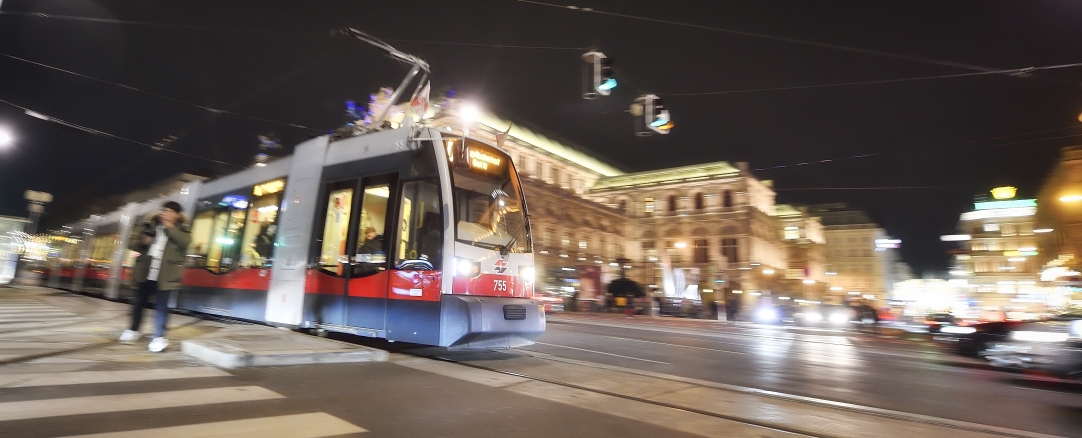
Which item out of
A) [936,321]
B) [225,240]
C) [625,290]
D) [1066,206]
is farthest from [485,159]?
[1066,206]

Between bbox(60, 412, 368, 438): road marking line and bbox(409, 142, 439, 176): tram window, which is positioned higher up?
bbox(409, 142, 439, 176): tram window

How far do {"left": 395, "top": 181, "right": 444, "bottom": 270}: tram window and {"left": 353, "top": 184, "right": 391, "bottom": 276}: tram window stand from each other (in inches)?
13.7

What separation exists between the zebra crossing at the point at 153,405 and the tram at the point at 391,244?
2.84m

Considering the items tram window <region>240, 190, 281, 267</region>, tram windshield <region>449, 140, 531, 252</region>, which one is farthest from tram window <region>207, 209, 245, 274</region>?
tram windshield <region>449, 140, 531, 252</region>

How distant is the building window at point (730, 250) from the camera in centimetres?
6944

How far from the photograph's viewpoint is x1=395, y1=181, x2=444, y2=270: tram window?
24.3 ft

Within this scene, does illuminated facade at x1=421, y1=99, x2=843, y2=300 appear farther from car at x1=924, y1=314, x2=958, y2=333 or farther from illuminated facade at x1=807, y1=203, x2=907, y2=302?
car at x1=924, y1=314, x2=958, y2=333

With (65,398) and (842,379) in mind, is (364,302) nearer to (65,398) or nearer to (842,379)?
(65,398)

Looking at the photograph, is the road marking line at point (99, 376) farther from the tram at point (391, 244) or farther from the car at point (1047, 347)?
the car at point (1047, 347)

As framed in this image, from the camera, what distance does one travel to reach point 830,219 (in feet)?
347

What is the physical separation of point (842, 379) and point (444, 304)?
6.01 meters

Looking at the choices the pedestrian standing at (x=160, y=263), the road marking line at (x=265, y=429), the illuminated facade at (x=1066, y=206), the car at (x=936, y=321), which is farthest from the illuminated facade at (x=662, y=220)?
the road marking line at (x=265, y=429)

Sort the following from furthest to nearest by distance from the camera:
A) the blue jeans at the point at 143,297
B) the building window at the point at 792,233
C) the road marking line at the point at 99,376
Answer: the building window at the point at 792,233 < the blue jeans at the point at 143,297 < the road marking line at the point at 99,376

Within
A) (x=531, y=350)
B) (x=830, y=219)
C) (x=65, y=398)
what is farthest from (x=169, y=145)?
(x=830, y=219)
